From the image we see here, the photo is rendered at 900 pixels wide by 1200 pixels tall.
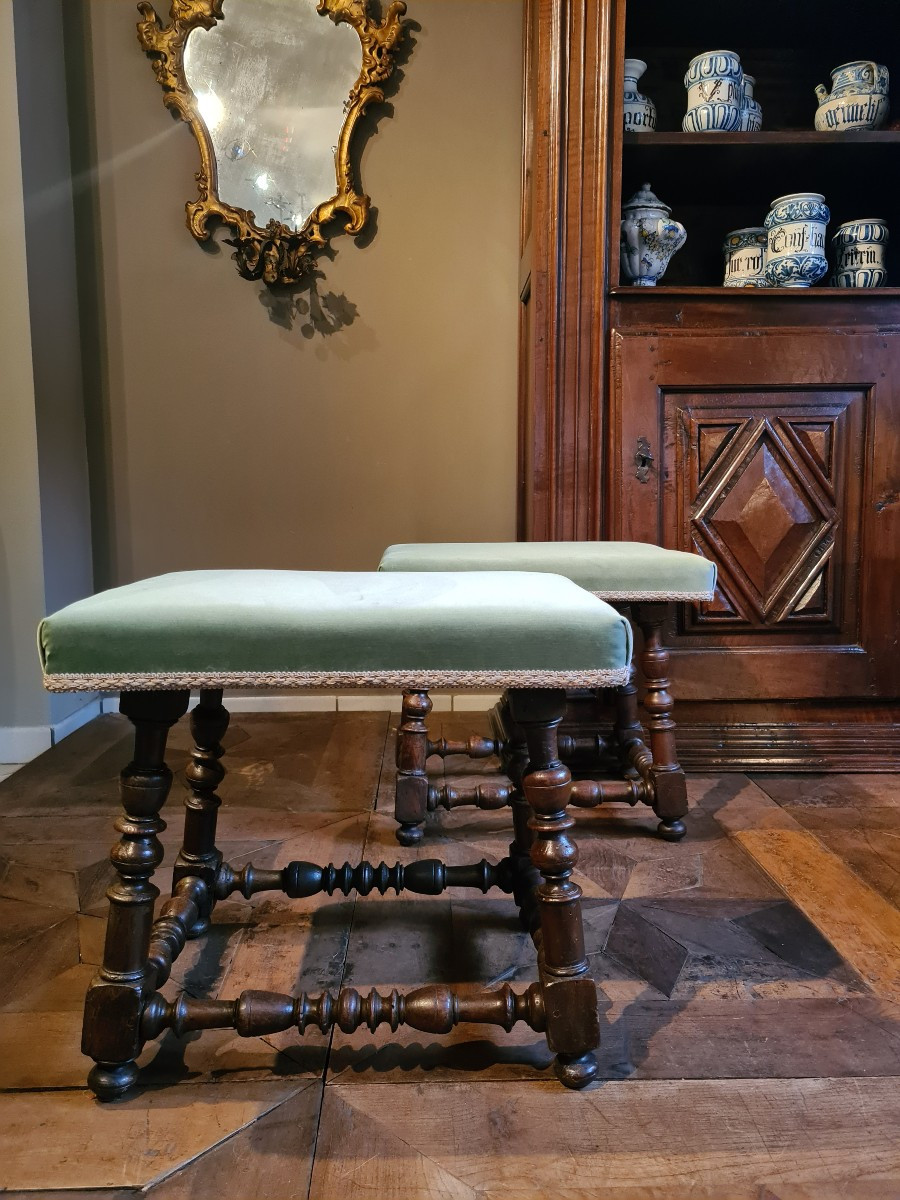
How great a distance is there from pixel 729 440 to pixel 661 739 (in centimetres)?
71

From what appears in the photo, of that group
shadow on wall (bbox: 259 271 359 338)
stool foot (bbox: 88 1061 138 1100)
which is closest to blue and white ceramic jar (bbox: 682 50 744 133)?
shadow on wall (bbox: 259 271 359 338)

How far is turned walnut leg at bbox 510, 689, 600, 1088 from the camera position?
742 mm

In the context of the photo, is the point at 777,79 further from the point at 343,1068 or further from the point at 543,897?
the point at 343,1068

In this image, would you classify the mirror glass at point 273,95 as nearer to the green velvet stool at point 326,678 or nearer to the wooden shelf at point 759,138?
the wooden shelf at point 759,138

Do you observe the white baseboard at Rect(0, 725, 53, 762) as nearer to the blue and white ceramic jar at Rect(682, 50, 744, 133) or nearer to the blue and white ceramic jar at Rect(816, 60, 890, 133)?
the blue and white ceramic jar at Rect(682, 50, 744, 133)

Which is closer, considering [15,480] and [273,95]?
[15,480]

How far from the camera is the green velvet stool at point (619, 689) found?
1206 millimetres

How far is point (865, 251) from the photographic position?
177 centimetres

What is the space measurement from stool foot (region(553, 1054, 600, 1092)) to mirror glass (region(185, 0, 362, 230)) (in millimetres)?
2084

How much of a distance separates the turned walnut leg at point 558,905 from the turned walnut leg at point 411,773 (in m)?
0.59

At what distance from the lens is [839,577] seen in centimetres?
170

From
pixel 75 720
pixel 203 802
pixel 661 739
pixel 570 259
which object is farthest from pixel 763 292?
pixel 75 720

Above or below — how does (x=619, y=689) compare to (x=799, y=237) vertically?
below

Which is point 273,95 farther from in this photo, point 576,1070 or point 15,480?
point 576,1070
